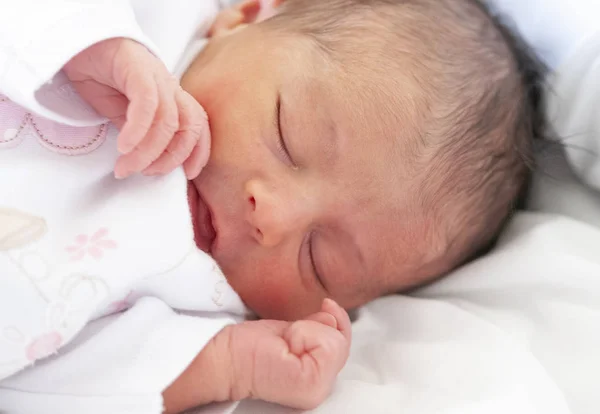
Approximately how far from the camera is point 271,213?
3.36 ft

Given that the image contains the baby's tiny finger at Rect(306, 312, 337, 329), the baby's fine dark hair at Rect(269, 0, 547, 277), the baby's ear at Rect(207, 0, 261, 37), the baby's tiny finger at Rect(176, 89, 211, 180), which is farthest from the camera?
the baby's ear at Rect(207, 0, 261, 37)

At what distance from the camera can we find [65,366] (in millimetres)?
881

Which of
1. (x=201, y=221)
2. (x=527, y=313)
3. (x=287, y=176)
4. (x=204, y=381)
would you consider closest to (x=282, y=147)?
(x=287, y=176)

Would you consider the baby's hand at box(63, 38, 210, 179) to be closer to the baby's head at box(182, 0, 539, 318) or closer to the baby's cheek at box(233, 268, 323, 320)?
the baby's head at box(182, 0, 539, 318)

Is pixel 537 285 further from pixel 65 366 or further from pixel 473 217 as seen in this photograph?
pixel 65 366

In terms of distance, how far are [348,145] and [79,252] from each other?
457 millimetres

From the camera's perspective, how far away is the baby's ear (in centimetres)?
135

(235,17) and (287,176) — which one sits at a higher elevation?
(235,17)

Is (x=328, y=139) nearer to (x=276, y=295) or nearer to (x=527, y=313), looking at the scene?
(x=276, y=295)

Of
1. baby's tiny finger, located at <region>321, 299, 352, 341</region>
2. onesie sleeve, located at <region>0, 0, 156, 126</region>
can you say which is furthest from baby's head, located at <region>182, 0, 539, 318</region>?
onesie sleeve, located at <region>0, 0, 156, 126</region>

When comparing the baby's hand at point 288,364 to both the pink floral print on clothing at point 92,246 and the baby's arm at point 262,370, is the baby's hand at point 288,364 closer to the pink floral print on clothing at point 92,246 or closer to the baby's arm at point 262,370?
the baby's arm at point 262,370

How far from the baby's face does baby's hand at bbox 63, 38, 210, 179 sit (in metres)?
0.11

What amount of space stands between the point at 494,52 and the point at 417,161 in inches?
12.1

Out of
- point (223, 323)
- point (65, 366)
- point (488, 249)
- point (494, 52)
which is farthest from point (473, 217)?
point (65, 366)
